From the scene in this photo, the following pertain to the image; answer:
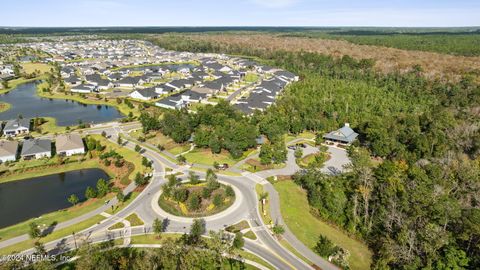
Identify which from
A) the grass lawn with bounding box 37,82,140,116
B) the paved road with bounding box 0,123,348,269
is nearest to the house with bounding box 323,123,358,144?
the paved road with bounding box 0,123,348,269

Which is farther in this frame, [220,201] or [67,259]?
[220,201]

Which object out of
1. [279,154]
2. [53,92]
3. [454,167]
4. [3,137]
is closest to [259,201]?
[279,154]

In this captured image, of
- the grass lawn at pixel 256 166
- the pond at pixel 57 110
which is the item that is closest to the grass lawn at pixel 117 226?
the grass lawn at pixel 256 166

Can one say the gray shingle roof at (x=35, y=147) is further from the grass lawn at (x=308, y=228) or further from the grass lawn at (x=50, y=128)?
the grass lawn at (x=308, y=228)

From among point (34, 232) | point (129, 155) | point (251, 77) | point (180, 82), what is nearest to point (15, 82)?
point (180, 82)

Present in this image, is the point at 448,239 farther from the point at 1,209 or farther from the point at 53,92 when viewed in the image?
the point at 53,92
